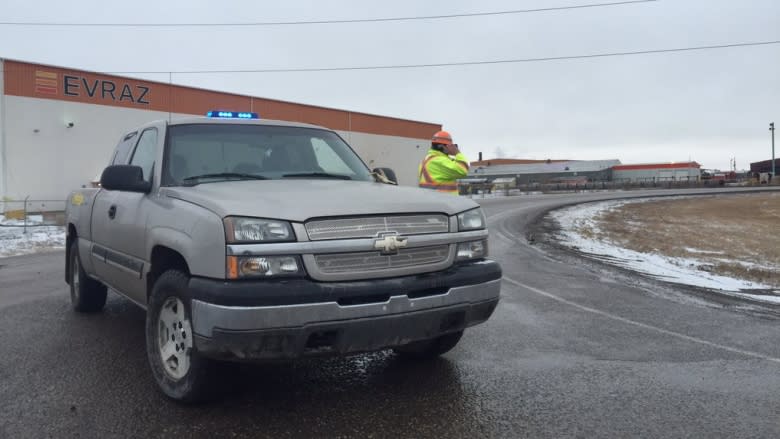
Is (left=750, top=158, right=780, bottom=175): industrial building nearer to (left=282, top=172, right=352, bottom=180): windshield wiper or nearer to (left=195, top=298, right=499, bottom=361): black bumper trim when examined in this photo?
(left=282, top=172, right=352, bottom=180): windshield wiper

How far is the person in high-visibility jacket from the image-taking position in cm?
765

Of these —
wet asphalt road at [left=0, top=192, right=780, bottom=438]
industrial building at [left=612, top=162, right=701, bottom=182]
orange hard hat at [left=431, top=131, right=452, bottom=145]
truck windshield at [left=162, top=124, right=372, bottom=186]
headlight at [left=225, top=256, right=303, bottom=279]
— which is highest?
industrial building at [left=612, top=162, right=701, bottom=182]

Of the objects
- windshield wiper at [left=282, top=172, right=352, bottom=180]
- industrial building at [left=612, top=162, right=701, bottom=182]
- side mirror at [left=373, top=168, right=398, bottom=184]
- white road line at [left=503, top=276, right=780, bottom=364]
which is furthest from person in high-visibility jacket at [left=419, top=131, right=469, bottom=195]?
industrial building at [left=612, top=162, right=701, bottom=182]

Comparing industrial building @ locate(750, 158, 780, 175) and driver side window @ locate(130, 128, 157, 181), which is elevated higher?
industrial building @ locate(750, 158, 780, 175)

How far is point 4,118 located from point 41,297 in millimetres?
21404

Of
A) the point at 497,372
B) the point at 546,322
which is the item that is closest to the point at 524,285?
the point at 546,322

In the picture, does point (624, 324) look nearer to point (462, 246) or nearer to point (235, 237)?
point (462, 246)

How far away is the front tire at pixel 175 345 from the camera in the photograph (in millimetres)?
3338

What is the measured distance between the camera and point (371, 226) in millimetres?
3314

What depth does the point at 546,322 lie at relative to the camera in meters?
5.71

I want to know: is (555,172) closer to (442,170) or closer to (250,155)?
(442,170)

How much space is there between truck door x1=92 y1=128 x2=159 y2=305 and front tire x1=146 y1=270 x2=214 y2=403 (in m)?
0.51

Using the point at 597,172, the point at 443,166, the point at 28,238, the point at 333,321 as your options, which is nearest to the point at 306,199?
the point at 333,321

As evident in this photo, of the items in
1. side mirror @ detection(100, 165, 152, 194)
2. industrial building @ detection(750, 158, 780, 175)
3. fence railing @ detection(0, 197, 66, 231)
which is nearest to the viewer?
side mirror @ detection(100, 165, 152, 194)
